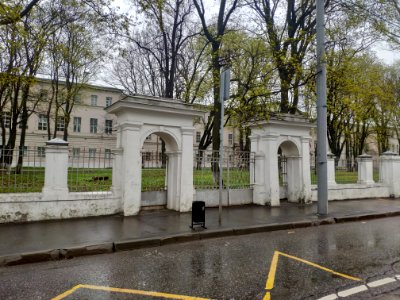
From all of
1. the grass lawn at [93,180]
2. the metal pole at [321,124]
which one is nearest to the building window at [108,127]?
the grass lawn at [93,180]

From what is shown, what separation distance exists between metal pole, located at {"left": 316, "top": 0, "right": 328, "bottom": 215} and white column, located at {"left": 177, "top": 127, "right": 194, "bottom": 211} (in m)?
4.41

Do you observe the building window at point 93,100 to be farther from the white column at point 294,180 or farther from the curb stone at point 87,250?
the curb stone at point 87,250

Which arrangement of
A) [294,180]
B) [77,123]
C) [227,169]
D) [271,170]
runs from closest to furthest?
[227,169]
[271,170]
[294,180]
[77,123]

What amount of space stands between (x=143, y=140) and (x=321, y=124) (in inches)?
242

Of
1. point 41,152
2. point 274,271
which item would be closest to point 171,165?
point 41,152

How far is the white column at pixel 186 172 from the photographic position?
32.5 feet

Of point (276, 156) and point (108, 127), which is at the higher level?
point (108, 127)

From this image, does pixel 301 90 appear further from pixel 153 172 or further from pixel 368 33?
pixel 153 172

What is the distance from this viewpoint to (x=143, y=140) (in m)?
9.37

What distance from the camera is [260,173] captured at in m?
11.8

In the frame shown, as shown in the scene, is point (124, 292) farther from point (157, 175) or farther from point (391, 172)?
point (391, 172)

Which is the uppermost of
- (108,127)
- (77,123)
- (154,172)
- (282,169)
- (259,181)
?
(77,123)

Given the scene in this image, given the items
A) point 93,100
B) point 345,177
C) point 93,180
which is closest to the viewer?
point 93,180

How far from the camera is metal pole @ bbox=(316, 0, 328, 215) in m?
9.66
